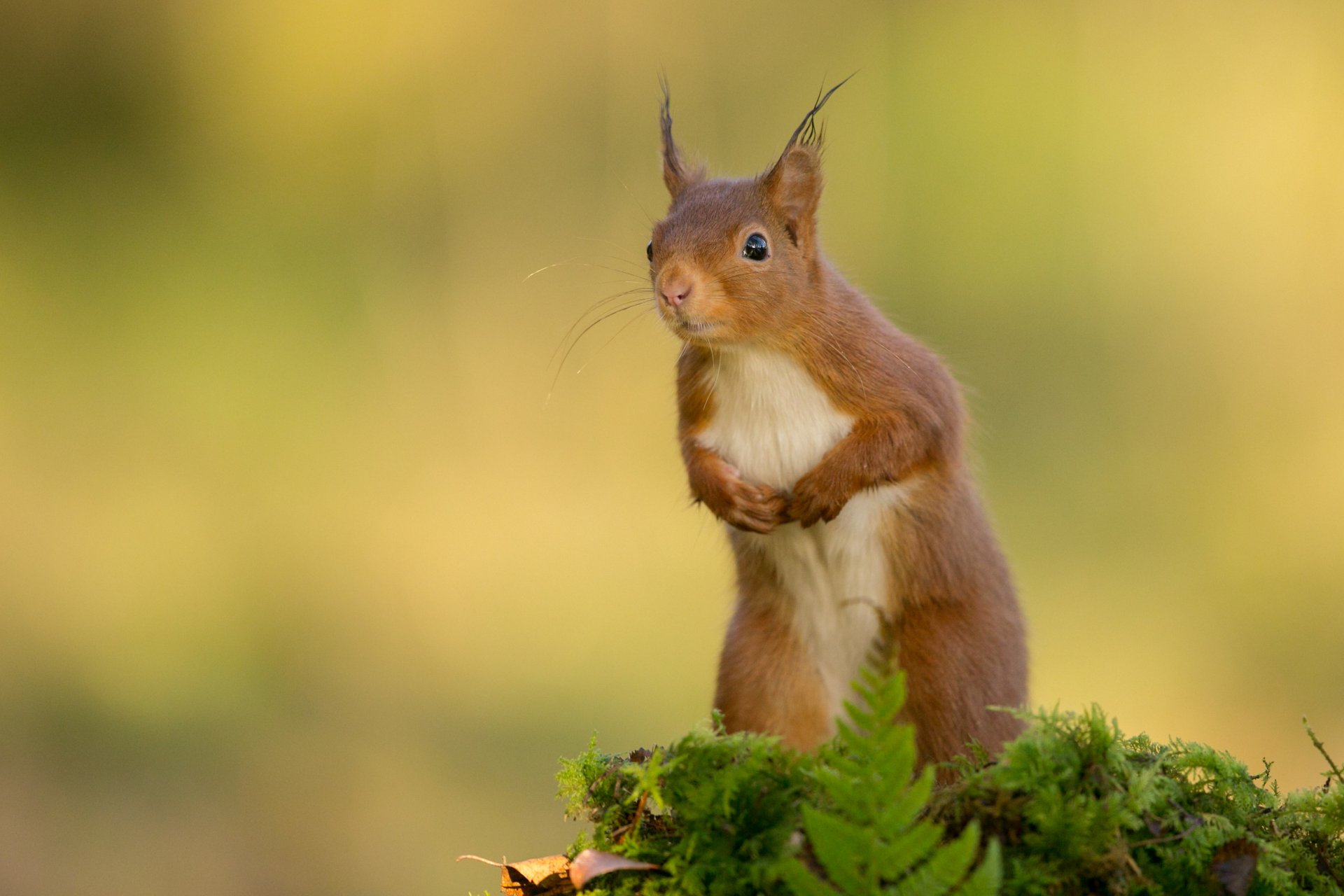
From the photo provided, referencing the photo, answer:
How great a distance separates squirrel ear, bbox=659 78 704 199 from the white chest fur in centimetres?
52

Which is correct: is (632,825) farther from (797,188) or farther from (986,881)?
(797,188)

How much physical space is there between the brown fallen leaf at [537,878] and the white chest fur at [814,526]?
1.26m

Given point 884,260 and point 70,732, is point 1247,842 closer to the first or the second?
point 884,260

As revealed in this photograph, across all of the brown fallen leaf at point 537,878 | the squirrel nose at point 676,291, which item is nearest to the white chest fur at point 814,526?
the squirrel nose at point 676,291

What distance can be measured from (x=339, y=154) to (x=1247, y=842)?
6.88 meters

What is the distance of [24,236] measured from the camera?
279 inches

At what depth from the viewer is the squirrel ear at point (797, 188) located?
2.83 metres

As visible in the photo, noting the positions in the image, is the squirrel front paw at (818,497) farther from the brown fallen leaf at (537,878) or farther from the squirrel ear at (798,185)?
the brown fallen leaf at (537,878)

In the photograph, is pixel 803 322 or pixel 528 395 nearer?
pixel 803 322

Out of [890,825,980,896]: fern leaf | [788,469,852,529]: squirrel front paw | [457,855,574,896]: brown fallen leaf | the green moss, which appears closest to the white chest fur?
[788,469,852,529]: squirrel front paw

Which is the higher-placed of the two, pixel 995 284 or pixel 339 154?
pixel 339 154

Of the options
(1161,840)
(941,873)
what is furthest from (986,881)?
(1161,840)

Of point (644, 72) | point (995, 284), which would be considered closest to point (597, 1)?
point (644, 72)

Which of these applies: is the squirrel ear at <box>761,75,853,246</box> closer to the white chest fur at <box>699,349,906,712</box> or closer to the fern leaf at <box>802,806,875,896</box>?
the white chest fur at <box>699,349,906,712</box>
